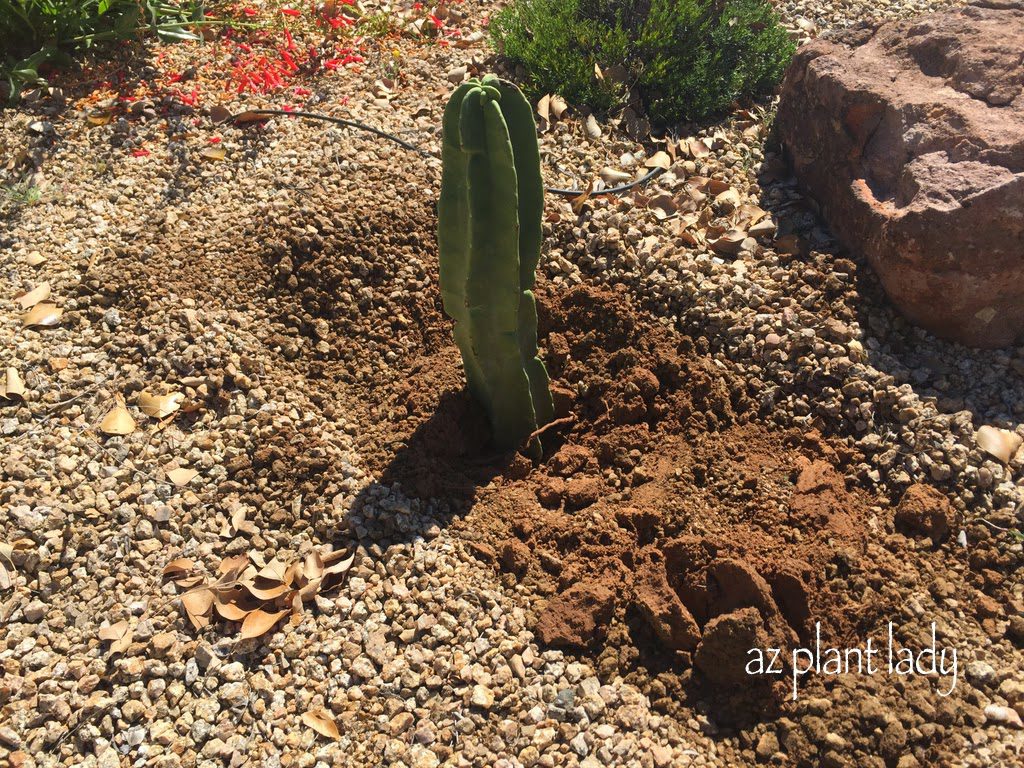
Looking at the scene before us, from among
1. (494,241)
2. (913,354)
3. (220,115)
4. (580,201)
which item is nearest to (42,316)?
(220,115)

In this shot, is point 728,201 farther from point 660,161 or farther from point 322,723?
point 322,723

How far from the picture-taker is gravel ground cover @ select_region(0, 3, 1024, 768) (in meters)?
2.42

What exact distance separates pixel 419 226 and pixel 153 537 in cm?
168

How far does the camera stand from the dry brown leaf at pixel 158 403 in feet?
10.3

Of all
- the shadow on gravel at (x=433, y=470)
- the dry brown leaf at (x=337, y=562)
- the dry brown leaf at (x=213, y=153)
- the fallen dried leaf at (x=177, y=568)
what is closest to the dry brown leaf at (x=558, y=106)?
the dry brown leaf at (x=213, y=153)

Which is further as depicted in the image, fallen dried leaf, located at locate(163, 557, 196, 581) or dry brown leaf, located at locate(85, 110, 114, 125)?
dry brown leaf, located at locate(85, 110, 114, 125)

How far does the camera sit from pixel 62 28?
4668mm

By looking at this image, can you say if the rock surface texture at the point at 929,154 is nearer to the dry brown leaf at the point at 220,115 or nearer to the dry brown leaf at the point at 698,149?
the dry brown leaf at the point at 698,149

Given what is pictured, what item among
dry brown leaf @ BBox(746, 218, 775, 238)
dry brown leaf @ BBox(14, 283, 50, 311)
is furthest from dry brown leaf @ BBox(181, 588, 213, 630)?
dry brown leaf @ BBox(746, 218, 775, 238)

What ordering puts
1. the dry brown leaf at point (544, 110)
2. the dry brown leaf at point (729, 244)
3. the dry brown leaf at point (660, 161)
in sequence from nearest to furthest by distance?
the dry brown leaf at point (729, 244), the dry brown leaf at point (660, 161), the dry brown leaf at point (544, 110)

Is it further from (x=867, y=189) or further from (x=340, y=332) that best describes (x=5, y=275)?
(x=867, y=189)

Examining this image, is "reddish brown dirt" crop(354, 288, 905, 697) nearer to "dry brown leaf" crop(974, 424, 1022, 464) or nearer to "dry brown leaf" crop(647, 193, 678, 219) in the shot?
"dry brown leaf" crop(974, 424, 1022, 464)

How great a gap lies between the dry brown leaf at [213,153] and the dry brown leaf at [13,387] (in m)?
1.43

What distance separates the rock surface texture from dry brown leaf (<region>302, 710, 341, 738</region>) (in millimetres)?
2519
